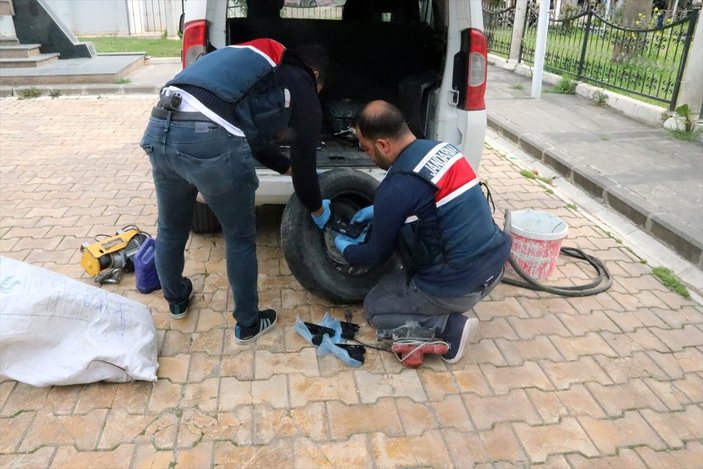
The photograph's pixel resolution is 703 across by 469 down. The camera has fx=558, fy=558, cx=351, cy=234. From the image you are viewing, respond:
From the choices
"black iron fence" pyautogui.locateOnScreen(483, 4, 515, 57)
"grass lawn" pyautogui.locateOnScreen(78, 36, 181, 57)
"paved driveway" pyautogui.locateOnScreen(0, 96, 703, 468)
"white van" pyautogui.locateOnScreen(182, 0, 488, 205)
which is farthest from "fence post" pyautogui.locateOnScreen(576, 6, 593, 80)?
"grass lawn" pyautogui.locateOnScreen(78, 36, 181, 57)

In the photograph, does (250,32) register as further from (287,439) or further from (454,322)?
(287,439)

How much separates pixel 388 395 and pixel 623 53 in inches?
288

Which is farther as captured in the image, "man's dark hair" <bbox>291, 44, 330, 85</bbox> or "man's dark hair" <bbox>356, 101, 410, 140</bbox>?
"man's dark hair" <bbox>291, 44, 330, 85</bbox>

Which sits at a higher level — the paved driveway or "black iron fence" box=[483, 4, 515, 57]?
"black iron fence" box=[483, 4, 515, 57]

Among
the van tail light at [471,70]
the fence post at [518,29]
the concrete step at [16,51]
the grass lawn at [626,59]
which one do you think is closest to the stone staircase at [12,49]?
the concrete step at [16,51]

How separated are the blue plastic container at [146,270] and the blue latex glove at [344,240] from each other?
3.75 feet

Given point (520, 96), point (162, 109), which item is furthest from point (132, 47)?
point (162, 109)

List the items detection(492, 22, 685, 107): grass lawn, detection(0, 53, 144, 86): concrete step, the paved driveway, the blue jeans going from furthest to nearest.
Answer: detection(0, 53, 144, 86): concrete step < detection(492, 22, 685, 107): grass lawn < the blue jeans < the paved driveway

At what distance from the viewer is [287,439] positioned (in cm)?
233

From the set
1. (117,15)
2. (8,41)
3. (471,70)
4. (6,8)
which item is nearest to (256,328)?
(471,70)

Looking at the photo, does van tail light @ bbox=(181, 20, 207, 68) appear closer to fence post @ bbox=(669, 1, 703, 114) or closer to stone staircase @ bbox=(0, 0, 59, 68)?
fence post @ bbox=(669, 1, 703, 114)

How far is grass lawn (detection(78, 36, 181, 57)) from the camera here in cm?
1353

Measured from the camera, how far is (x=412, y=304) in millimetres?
2861

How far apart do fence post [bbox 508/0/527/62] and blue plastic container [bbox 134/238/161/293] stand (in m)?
9.87
